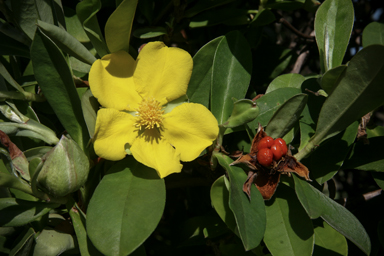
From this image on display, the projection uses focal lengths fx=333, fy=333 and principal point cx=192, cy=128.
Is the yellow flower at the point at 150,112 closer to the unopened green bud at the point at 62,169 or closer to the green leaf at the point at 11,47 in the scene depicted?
the unopened green bud at the point at 62,169

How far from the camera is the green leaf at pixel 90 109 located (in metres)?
1.10

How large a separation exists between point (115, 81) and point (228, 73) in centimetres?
45

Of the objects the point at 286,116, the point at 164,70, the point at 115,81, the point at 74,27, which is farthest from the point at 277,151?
the point at 74,27

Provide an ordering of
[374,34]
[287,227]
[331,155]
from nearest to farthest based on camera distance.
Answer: [287,227], [331,155], [374,34]

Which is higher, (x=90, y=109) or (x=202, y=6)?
(x=202, y=6)

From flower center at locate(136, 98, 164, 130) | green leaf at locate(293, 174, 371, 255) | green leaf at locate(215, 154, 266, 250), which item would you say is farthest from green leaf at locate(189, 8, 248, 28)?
green leaf at locate(293, 174, 371, 255)

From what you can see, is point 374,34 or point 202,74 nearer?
point 202,74

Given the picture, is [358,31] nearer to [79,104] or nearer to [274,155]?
[274,155]

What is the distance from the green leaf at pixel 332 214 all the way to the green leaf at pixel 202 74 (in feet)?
1.55

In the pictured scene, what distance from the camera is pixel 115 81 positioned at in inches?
48.9

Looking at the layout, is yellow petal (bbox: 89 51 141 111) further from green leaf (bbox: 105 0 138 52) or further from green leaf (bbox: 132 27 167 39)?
green leaf (bbox: 132 27 167 39)

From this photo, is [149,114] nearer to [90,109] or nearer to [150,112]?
[150,112]

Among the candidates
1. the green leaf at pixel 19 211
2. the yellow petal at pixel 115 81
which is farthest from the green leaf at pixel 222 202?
the green leaf at pixel 19 211

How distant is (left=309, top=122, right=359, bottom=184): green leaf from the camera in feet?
4.30
